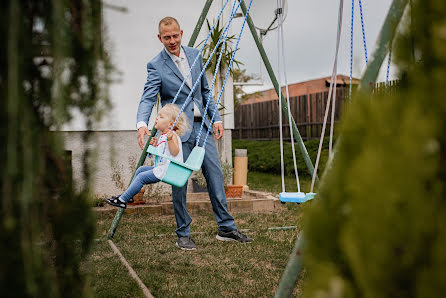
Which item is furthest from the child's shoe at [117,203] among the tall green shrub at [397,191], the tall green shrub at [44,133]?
the tall green shrub at [397,191]

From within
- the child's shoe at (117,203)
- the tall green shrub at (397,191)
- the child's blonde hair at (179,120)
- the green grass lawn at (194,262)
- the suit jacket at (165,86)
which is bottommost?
the green grass lawn at (194,262)

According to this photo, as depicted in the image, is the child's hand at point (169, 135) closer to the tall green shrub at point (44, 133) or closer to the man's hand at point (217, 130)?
the man's hand at point (217, 130)

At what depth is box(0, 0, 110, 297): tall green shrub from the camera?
980 millimetres

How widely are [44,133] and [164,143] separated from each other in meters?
2.51

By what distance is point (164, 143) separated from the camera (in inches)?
141

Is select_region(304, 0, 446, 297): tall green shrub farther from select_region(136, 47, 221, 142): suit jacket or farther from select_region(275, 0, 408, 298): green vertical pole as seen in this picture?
select_region(136, 47, 221, 142): suit jacket

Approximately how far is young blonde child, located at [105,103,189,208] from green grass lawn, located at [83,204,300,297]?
455 millimetres

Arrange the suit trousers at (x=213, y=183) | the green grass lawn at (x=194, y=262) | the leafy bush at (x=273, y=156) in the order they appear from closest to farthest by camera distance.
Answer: the green grass lawn at (x=194, y=262), the suit trousers at (x=213, y=183), the leafy bush at (x=273, y=156)

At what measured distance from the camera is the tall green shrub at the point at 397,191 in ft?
2.28

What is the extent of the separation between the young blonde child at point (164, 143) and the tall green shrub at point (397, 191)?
2.63 m

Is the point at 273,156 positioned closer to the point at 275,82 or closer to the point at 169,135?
the point at 275,82

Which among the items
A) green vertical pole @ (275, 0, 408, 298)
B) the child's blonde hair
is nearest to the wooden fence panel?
the child's blonde hair

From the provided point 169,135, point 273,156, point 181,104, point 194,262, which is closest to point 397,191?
point 194,262

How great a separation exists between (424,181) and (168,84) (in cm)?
314
